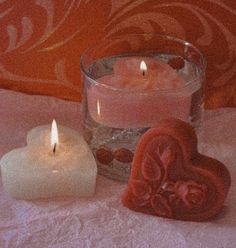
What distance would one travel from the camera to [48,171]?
1.94ft

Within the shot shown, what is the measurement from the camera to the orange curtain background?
68cm

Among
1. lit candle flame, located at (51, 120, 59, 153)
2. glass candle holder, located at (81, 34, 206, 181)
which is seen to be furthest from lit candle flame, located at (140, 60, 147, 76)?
lit candle flame, located at (51, 120, 59, 153)

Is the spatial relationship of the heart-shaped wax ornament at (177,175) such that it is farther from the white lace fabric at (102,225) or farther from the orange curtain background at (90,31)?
the orange curtain background at (90,31)

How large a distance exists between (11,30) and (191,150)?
26 cm

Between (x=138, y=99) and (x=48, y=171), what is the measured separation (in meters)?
0.11

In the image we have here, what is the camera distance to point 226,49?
694 mm

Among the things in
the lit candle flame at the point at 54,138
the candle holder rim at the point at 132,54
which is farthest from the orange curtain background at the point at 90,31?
the lit candle flame at the point at 54,138

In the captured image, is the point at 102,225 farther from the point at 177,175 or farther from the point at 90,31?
the point at 90,31

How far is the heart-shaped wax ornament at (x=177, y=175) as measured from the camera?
0.55 m

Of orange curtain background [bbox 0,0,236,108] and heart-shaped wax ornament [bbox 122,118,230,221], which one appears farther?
orange curtain background [bbox 0,0,236,108]

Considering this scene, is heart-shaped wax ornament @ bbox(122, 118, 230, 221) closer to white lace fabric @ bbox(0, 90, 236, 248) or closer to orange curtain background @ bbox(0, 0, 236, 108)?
white lace fabric @ bbox(0, 90, 236, 248)

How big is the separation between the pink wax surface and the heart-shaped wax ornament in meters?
0.04

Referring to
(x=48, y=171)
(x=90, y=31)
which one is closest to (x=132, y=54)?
(x=90, y=31)

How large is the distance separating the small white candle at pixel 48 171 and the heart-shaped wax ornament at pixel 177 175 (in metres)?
0.05
